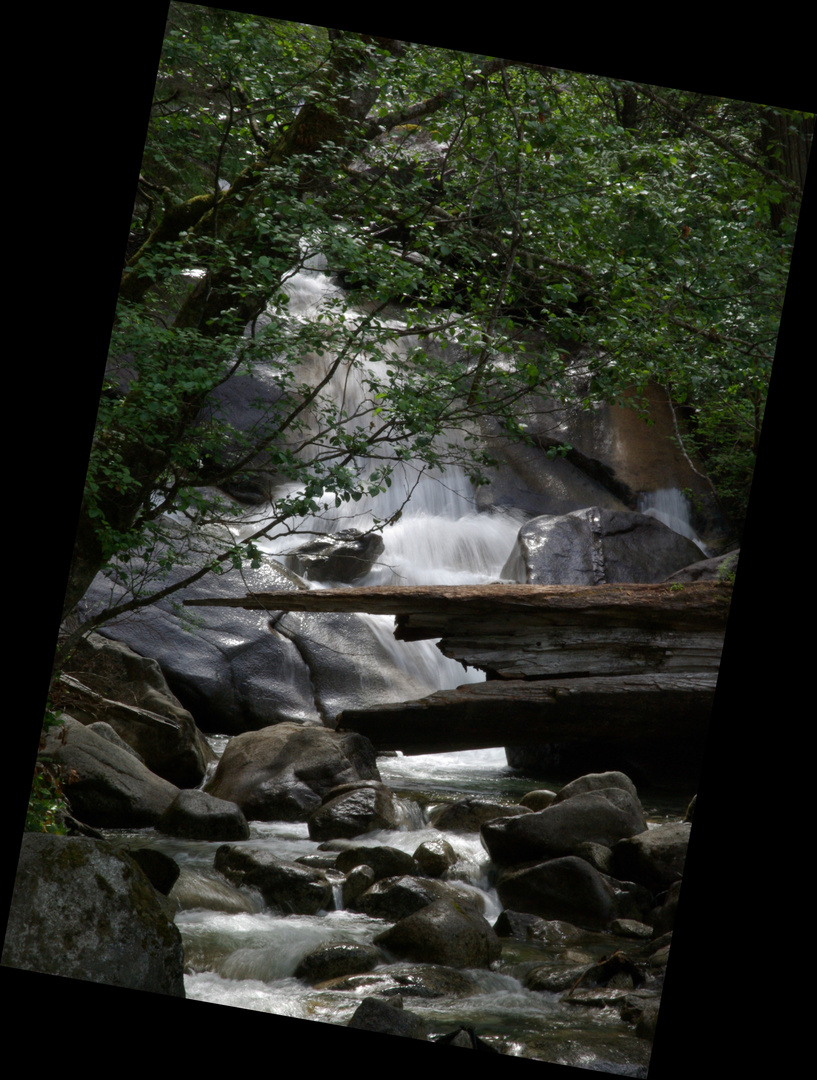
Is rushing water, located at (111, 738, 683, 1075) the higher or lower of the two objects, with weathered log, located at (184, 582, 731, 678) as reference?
lower

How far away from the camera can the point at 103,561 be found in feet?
17.4

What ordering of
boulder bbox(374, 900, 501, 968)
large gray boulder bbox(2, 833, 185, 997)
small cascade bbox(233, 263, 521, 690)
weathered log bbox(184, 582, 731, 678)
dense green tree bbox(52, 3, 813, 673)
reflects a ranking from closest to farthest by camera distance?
large gray boulder bbox(2, 833, 185, 997), boulder bbox(374, 900, 501, 968), dense green tree bbox(52, 3, 813, 673), weathered log bbox(184, 582, 731, 678), small cascade bbox(233, 263, 521, 690)

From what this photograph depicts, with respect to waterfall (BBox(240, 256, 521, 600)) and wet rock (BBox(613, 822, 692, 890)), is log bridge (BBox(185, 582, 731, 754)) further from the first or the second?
waterfall (BBox(240, 256, 521, 600))

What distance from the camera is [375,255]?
16.6ft

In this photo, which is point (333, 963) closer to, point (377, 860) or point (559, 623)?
Result: point (377, 860)

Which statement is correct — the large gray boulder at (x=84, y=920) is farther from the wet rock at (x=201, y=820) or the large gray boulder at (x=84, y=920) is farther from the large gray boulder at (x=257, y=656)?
the large gray boulder at (x=257, y=656)

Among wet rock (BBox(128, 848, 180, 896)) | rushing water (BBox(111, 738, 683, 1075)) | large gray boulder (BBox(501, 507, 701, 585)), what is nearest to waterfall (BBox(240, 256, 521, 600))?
large gray boulder (BBox(501, 507, 701, 585))

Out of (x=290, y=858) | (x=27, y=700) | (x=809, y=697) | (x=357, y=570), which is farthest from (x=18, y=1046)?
(x=357, y=570)

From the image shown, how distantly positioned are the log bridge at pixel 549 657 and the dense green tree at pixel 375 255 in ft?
4.87

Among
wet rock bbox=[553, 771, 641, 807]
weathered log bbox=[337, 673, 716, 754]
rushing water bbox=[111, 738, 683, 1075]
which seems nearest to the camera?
rushing water bbox=[111, 738, 683, 1075]

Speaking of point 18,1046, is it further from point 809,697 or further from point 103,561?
point 103,561

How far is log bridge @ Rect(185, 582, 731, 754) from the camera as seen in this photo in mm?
7324

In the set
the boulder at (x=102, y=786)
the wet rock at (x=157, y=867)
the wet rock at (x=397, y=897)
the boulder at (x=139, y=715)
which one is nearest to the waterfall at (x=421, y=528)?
the boulder at (x=139, y=715)

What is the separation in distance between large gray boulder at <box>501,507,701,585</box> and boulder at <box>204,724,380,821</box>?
5028 mm
